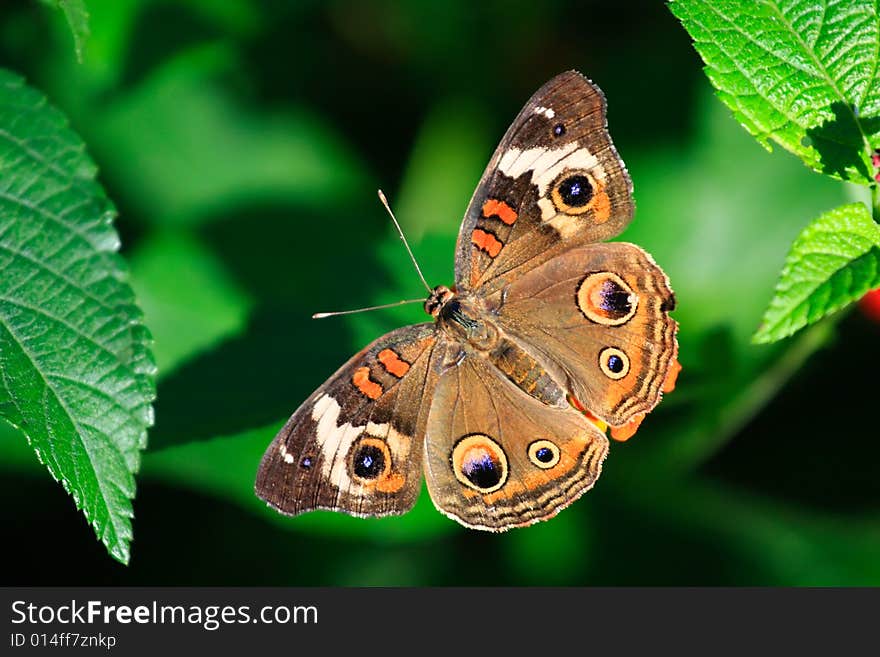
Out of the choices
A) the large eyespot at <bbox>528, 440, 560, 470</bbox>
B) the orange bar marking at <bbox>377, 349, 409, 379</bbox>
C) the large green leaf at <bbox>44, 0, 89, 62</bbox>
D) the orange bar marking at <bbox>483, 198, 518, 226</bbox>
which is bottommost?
the large eyespot at <bbox>528, 440, 560, 470</bbox>

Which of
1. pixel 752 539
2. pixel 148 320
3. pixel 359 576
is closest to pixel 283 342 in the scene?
pixel 148 320

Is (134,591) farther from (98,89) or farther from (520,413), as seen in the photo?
(98,89)

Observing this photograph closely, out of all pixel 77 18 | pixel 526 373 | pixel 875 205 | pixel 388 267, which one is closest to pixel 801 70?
pixel 875 205

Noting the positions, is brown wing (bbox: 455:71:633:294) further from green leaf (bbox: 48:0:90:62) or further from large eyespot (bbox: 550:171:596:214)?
green leaf (bbox: 48:0:90:62)

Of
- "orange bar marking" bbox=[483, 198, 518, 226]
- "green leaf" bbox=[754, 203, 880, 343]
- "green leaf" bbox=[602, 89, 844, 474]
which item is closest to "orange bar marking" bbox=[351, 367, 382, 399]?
"orange bar marking" bbox=[483, 198, 518, 226]

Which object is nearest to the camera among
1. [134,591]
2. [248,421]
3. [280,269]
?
[248,421]

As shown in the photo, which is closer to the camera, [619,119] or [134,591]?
[134,591]

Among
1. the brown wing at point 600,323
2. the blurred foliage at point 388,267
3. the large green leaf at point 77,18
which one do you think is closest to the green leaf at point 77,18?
the large green leaf at point 77,18
